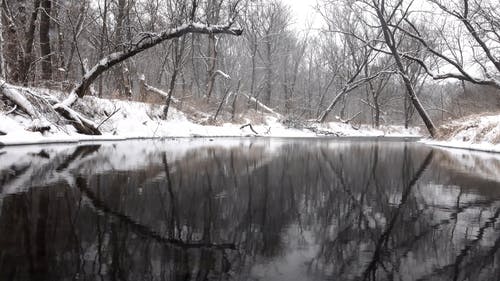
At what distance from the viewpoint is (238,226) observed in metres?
3.99

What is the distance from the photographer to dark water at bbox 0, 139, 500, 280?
283cm

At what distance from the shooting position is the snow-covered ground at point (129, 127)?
1213cm

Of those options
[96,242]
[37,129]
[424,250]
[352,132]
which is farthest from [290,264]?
[352,132]

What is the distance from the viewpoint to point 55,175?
21.6ft

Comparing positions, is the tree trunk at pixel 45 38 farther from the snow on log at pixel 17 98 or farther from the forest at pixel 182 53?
the snow on log at pixel 17 98

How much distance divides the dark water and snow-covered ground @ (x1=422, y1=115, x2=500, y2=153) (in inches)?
386

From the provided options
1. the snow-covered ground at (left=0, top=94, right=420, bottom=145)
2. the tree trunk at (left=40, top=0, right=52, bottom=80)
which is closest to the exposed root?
the snow-covered ground at (left=0, top=94, right=420, bottom=145)

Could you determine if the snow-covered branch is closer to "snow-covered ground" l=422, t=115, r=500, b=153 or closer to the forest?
the forest

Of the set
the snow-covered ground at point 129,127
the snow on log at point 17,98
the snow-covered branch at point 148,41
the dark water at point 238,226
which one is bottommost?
the dark water at point 238,226

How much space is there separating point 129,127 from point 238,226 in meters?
15.5

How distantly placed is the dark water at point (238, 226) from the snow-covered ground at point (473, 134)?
32.2 ft

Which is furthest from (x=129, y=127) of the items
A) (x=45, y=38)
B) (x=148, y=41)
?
(x=45, y=38)

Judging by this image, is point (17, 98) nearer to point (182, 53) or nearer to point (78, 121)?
point (78, 121)

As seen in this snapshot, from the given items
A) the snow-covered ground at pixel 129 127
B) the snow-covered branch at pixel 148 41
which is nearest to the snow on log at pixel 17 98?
the snow-covered ground at pixel 129 127
